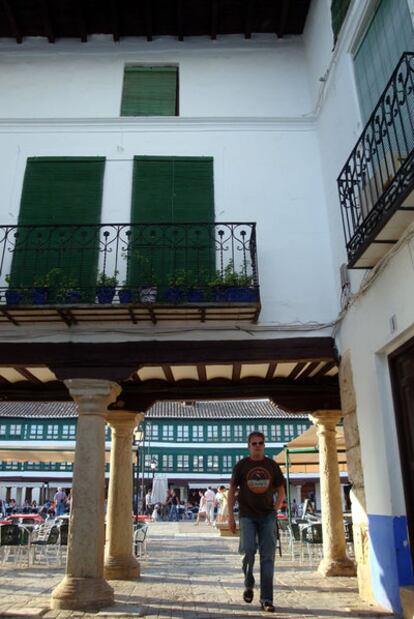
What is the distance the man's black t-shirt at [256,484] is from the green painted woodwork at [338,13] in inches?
217

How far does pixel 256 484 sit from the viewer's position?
17.8ft

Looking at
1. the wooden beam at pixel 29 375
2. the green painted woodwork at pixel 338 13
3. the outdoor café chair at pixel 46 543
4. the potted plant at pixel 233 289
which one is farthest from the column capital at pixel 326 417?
the green painted woodwork at pixel 338 13

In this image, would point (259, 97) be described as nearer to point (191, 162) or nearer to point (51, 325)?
point (191, 162)

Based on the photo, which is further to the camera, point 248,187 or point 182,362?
point 248,187

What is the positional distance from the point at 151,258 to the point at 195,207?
1047 millimetres

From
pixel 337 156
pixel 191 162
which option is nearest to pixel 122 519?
pixel 191 162

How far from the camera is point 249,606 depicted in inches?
229

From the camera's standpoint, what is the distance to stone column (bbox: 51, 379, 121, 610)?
19.6ft

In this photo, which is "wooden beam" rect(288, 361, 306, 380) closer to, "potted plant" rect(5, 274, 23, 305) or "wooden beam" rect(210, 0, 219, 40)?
"potted plant" rect(5, 274, 23, 305)

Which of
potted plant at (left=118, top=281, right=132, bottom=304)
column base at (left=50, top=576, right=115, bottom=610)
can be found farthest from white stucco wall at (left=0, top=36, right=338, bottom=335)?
column base at (left=50, top=576, right=115, bottom=610)

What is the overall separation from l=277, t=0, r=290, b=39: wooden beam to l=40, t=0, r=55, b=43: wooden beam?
11.8 ft

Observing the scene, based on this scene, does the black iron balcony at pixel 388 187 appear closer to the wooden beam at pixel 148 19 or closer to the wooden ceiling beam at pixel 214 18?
the wooden ceiling beam at pixel 214 18

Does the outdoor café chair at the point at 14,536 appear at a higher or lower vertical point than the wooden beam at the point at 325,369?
lower

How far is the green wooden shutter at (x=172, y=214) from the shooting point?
7.25 metres
